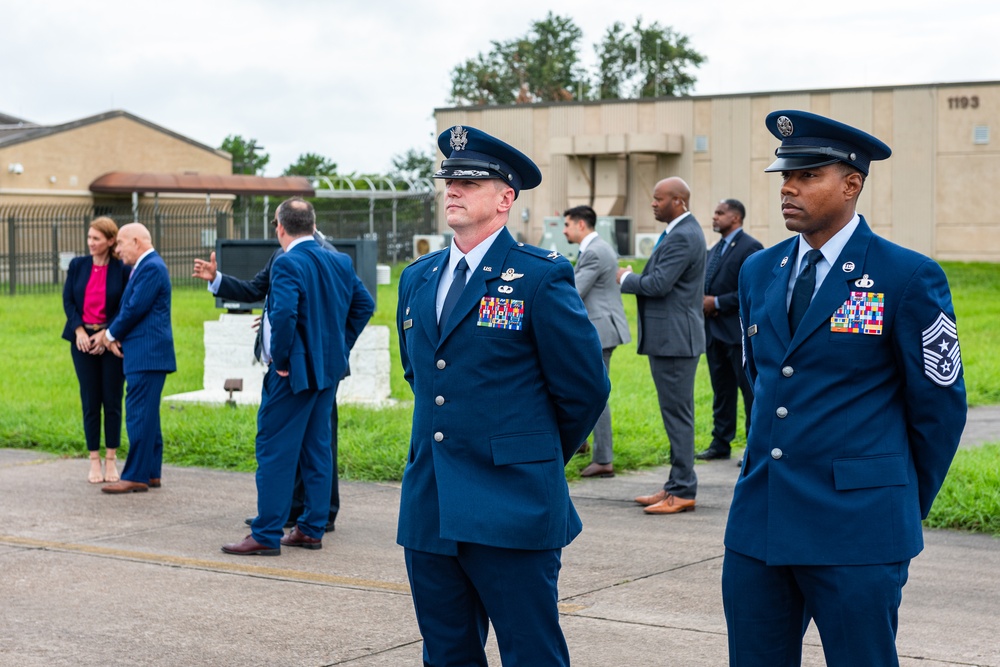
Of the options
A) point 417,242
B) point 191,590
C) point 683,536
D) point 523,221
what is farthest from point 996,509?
point 523,221

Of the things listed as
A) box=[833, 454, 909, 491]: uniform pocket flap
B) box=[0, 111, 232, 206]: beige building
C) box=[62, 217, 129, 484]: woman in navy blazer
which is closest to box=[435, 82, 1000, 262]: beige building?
box=[0, 111, 232, 206]: beige building

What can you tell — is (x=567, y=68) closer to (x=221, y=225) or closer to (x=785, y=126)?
(x=221, y=225)

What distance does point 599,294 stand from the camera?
9695mm

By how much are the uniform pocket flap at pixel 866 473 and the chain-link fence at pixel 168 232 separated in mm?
26365

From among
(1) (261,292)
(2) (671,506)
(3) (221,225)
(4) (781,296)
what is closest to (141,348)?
(1) (261,292)

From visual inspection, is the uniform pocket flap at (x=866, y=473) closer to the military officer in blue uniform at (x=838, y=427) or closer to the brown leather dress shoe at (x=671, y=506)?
the military officer in blue uniform at (x=838, y=427)

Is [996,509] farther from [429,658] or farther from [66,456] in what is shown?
[66,456]

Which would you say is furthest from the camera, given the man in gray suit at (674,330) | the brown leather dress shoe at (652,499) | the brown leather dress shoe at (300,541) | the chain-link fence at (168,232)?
the chain-link fence at (168,232)

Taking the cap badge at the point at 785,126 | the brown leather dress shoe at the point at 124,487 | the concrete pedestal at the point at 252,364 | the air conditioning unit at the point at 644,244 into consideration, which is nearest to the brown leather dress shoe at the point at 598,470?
the brown leather dress shoe at the point at 124,487

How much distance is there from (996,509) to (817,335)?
5147 mm

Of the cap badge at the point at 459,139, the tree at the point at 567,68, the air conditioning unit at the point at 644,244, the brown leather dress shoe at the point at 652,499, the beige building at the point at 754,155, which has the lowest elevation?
the brown leather dress shoe at the point at 652,499

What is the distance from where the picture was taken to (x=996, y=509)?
7871 millimetres

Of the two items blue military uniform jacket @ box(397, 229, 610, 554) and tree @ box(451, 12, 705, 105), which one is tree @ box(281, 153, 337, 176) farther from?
blue military uniform jacket @ box(397, 229, 610, 554)

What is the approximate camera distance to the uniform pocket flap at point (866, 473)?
3.26 meters
